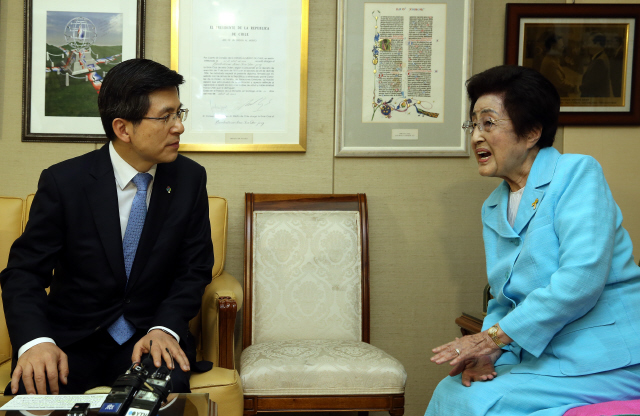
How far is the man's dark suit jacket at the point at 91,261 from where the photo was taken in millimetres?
2016

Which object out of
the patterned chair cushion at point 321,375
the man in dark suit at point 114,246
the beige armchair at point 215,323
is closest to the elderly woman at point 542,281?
the patterned chair cushion at point 321,375

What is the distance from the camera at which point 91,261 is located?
2055mm

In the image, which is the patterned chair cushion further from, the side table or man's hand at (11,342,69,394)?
man's hand at (11,342,69,394)

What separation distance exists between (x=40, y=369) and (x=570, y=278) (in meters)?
1.67

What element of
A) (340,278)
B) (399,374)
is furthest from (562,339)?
(340,278)

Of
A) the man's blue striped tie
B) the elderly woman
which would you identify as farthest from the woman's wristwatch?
the man's blue striped tie

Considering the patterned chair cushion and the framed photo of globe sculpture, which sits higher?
the framed photo of globe sculpture

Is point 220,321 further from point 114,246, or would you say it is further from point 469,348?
point 469,348

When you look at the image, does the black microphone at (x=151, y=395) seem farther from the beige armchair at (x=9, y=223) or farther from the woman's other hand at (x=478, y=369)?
the beige armchair at (x=9, y=223)

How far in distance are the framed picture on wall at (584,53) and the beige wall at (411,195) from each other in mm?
95

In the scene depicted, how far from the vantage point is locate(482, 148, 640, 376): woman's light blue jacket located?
5.31 ft

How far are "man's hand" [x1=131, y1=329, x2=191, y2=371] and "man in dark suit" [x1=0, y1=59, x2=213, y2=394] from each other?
2 cm

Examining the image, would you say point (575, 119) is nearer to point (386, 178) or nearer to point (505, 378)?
point (386, 178)

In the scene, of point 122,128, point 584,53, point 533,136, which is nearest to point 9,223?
point 122,128
